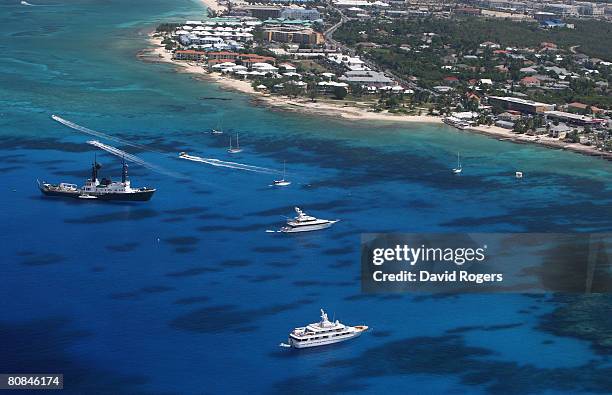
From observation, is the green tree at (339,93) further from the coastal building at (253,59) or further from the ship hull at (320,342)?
the ship hull at (320,342)

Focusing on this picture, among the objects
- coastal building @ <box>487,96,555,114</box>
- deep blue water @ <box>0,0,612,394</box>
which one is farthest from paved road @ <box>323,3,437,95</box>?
deep blue water @ <box>0,0,612,394</box>

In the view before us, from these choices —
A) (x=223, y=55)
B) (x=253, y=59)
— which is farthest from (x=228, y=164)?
(x=223, y=55)

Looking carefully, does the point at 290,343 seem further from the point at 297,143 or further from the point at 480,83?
the point at 480,83

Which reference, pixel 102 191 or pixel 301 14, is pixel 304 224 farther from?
pixel 301 14

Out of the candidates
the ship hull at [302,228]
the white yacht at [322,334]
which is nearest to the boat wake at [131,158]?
the ship hull at [302,228]

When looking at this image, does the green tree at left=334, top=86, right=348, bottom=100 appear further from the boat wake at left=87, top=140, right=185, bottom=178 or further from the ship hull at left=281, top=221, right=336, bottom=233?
the ship hull at left=281, top=221, right=336, bottom=233

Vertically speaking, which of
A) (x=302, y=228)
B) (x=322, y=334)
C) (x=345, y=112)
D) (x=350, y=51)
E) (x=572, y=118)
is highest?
(x=350, y=51)
